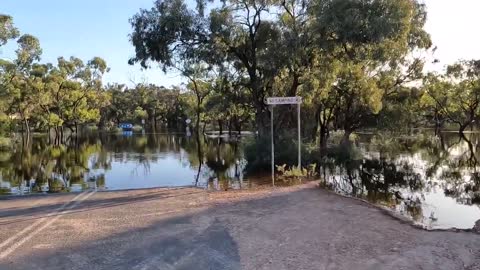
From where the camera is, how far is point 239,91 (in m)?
28.0

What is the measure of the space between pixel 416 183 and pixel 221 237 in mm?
12660

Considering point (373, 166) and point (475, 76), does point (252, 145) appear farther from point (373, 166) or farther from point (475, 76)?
point (475, 76)

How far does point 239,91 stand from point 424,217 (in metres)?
18.3

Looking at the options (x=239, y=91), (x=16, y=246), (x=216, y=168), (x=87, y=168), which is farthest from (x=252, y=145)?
(x=16, y=246)

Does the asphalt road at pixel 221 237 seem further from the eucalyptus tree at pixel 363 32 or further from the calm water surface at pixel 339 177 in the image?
the eucalyptus tree at pixel 363 32

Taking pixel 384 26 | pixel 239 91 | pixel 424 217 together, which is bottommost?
pixel 424 217

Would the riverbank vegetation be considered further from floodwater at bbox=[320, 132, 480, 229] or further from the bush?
the bush

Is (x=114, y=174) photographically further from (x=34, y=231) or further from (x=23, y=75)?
(x=23, y=75)

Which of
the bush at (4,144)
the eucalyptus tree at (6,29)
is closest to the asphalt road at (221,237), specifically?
the eucalyptus tree at (6,29)

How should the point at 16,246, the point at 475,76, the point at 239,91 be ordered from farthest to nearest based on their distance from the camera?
the point at 475,76, the point at 239,91, the point at 16,246

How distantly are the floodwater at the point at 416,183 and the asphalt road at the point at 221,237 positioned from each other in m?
2.03

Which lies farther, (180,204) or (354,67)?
(354,67)

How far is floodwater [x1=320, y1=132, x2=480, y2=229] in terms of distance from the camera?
11.6m

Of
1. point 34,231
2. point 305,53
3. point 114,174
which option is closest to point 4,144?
point 114,174
